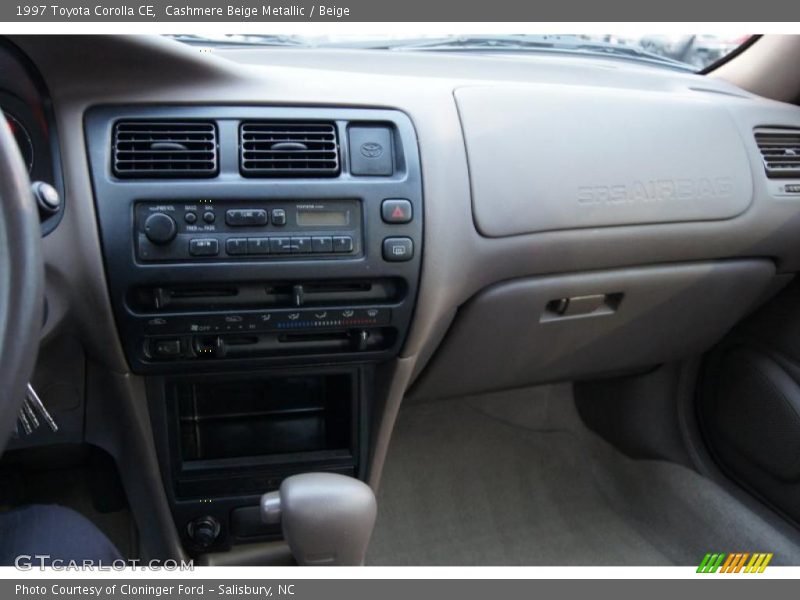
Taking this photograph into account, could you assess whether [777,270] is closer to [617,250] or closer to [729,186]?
[729,186]

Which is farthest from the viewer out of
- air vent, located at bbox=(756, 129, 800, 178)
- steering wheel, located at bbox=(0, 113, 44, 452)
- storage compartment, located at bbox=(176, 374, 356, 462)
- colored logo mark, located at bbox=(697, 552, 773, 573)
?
colored logo mark, located at bbox=(697, 552, 773, 573)

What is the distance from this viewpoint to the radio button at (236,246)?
1.10m

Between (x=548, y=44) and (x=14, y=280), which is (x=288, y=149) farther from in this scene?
(x=548, y=44)

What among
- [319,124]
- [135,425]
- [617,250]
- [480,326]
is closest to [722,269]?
[617,250]

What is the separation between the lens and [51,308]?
105 centimetres

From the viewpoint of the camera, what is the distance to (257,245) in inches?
43.6

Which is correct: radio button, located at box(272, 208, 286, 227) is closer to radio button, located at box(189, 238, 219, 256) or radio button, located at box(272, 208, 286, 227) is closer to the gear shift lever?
radio button, located at box(189, 238, 219, 256)

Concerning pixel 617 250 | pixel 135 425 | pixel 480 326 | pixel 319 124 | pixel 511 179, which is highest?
pixel 319 124

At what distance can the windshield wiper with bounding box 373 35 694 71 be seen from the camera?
1.57m

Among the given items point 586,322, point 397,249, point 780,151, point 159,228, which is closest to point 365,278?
point 397,249

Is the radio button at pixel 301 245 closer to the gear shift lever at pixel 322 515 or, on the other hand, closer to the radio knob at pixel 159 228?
the radio knob at pixel 159 228

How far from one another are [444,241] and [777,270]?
2.83 ft

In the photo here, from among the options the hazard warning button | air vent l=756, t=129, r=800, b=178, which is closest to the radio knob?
the hazard warning button

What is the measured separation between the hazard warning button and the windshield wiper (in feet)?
1.71
